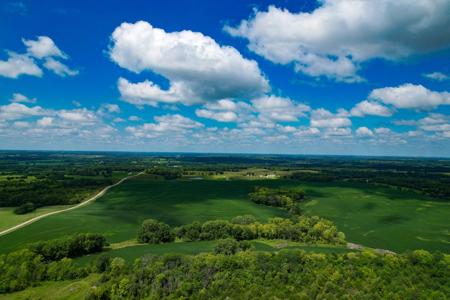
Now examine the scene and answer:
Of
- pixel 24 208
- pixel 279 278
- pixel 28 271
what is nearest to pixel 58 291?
pixel 28 271

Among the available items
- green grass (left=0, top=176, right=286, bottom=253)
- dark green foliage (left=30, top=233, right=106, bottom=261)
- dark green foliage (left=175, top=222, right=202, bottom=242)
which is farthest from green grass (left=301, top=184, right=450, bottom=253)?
dark green foliage (left=30, top=233, right=106, bottom=261)

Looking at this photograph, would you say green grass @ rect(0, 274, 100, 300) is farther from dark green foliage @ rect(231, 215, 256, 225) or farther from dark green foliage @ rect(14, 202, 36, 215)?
dark green foliage @ rect(14, 202, 36, 215)

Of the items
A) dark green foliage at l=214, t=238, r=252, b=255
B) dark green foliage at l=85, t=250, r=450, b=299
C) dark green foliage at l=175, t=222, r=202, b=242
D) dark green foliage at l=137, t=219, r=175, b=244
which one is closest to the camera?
dark green foliage at l=85, t=250, r=450, b=299

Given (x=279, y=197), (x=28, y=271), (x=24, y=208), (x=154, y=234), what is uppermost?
(x=279, y=197)

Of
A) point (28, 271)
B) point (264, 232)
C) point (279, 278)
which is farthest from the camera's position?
point (264, 232)

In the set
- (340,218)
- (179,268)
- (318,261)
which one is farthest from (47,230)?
(340,218)

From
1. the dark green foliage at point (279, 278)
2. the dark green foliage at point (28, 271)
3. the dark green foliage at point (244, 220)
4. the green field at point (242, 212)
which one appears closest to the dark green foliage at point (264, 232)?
the dark green foliage at point (244, 220)

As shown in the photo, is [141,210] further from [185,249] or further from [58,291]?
[58,291]

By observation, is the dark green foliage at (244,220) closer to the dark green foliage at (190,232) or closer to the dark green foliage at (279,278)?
the dark green foliage at (190,232)
